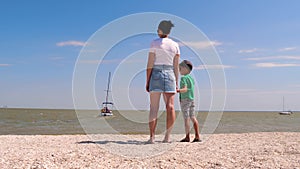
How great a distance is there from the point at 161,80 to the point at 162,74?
0.10 m

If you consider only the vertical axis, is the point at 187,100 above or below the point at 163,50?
below

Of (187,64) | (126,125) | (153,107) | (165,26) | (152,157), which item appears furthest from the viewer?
(126,125)

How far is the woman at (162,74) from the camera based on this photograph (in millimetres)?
5328

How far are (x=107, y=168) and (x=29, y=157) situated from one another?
1167 millimetres

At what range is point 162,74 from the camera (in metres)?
5.32

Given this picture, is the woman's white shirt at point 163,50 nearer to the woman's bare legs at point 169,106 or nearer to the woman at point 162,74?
the woman at point 162,74

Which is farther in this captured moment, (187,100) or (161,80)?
(187,100)

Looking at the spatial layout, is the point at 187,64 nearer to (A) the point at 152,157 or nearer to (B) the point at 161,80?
(B) the point at 161,80

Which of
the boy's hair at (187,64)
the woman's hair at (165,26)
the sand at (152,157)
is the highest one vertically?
the woman's hair at (165,26)

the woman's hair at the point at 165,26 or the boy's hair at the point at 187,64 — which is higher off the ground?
the woman's hair at the point at 165,26

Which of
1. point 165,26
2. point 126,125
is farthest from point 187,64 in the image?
point 126,125

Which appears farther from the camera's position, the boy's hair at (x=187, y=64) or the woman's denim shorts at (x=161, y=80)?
the boy's hair at (x=187, y=64)

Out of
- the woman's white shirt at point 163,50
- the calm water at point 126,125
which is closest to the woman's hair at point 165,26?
the woman's white shirt at point 163,50

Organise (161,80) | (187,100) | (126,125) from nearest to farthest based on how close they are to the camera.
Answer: (161,80)
(187,100)
(126,125)
